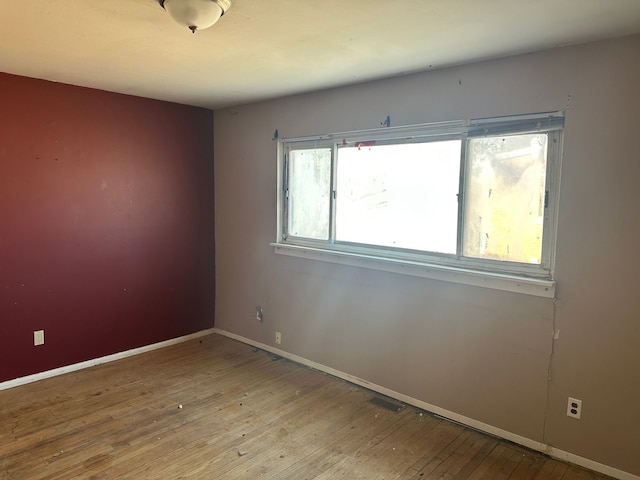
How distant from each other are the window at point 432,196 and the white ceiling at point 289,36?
467 mm

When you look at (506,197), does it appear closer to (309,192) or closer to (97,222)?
(309,192)

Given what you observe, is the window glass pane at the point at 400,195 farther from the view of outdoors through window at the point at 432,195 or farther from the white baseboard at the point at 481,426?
the white baseboard at the point at 481,426

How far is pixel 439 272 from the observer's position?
113 inches

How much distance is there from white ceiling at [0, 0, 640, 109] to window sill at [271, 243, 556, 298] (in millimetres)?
1271

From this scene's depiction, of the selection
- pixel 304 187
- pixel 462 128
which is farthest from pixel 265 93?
pixel 462 128

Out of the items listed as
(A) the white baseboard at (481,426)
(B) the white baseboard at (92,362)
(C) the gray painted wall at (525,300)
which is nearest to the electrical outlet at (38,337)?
(B) the white baseboard at (92,362)

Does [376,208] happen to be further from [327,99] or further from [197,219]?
[197,219]

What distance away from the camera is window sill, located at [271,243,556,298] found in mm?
2475

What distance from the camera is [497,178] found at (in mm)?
2645

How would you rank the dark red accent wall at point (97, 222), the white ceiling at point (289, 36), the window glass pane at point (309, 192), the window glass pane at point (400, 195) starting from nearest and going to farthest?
the white ceiling at point (289, 36)
the window glass pane at point (400, 195)
the dark red accent wall at point (97, 222)
the window glass pane at point (309, 192)

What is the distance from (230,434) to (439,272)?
65.5 inches

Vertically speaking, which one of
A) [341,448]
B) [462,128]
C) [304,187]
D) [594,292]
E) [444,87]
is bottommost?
[341,448]

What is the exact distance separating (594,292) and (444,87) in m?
1.49

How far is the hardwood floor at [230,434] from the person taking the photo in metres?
2.35
